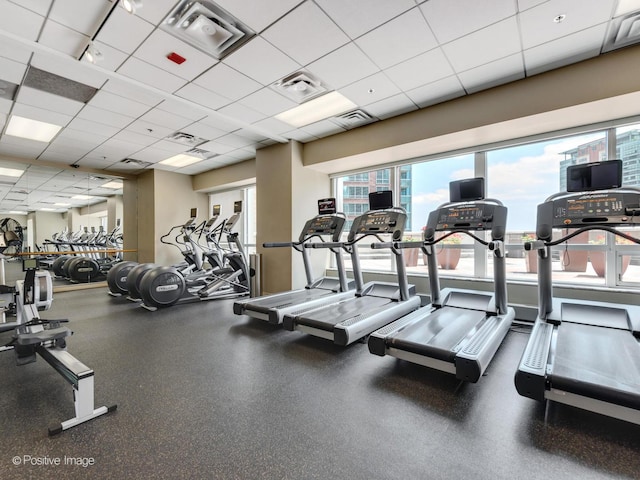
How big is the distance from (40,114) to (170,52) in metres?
2.94

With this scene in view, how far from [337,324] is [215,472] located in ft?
5.81

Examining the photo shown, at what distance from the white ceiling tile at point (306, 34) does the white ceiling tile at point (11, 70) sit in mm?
2733

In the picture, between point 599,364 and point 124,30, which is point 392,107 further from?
point 599,364

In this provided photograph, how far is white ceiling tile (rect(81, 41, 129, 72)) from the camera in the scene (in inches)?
118

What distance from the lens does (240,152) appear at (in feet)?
21.6

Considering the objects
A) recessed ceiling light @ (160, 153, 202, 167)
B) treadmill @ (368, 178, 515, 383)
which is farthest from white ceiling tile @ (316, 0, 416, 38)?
recessed ceiling light @ (160, 153, 202, 167)

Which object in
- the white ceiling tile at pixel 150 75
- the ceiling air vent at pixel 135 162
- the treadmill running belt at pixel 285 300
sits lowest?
the treadmill running belt at pixel 285 300

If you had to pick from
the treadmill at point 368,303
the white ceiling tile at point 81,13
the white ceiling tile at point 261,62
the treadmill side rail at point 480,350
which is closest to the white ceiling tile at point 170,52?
the white ceiling tile at point 261,62

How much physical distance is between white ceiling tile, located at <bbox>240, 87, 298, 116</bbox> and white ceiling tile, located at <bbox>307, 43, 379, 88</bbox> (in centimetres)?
74

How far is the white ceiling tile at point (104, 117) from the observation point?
4.40 meters

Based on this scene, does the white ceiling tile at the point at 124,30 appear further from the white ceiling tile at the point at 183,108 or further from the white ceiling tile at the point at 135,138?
the white ceiling tile at the point at 135,138

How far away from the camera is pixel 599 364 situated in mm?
2104

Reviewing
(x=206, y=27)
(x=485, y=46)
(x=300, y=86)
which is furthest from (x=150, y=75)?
(x=485, y=46)

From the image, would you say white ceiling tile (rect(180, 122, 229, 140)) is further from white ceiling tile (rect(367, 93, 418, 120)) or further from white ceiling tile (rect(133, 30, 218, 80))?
white ceiling tile (rect(367, 93, 418, 120))
